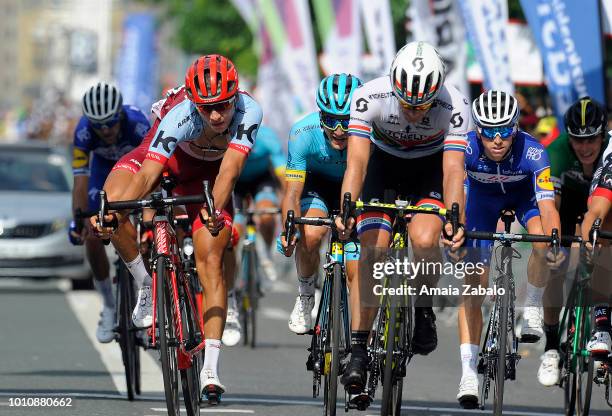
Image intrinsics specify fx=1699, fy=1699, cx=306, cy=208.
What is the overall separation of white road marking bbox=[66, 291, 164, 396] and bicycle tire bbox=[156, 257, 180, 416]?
7.01ft

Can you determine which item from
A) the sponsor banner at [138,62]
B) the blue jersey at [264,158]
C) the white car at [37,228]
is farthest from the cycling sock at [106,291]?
the sponsor banner at [138,62]

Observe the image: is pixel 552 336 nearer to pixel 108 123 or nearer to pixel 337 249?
pixel 337 249

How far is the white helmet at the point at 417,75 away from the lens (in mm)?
9195

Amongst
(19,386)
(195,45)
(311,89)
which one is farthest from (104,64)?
(19,386)

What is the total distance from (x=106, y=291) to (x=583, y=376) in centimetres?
351

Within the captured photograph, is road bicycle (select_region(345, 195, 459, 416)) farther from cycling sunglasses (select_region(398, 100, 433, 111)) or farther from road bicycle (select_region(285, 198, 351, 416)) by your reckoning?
cycling sunglasses (select_region(398, 100, 433, 111))

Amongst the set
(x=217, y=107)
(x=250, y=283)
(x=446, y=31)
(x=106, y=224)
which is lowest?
(x=250, y=283)

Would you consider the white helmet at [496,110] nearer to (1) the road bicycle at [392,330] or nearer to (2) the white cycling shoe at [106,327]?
(1) the road bicycle at [392,330]

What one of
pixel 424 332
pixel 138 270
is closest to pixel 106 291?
pixel 138 270

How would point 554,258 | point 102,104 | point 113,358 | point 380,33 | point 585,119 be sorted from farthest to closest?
point 380,33 → point 113,358 → point 102,104 → point 585,119 → point 554,258

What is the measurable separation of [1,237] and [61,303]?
145 centimetres

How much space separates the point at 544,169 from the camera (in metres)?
10.1

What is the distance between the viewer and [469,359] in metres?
9.71

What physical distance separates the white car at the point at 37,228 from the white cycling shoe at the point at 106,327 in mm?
9085
